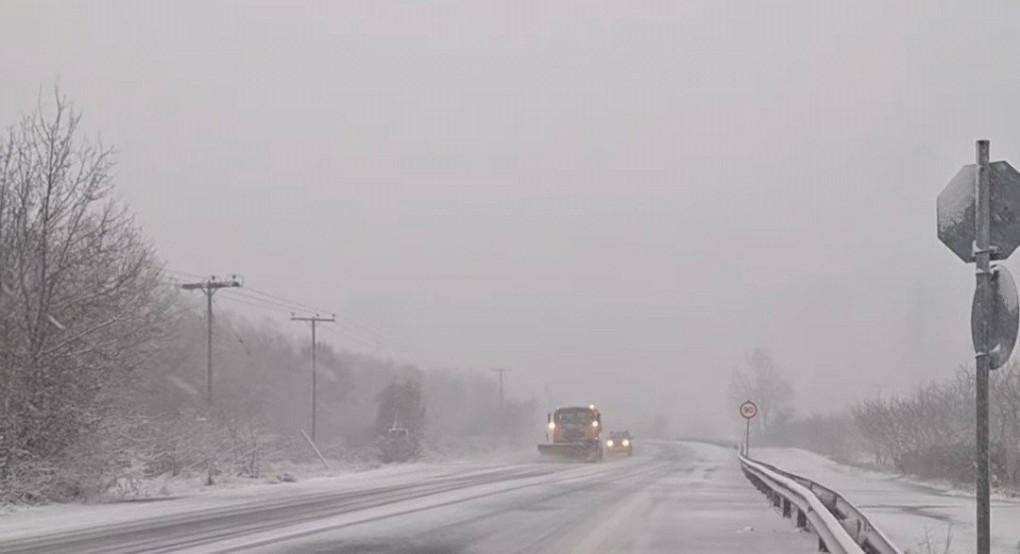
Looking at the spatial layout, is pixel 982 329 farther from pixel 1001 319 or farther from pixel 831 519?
pixel 831 519

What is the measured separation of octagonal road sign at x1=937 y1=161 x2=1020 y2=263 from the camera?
7254 millimetres

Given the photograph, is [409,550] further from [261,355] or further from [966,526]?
[261,355]

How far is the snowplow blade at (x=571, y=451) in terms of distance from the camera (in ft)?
189

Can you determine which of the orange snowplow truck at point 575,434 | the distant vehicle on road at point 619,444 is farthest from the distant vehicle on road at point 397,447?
the distant vehicle on road at point 619,444

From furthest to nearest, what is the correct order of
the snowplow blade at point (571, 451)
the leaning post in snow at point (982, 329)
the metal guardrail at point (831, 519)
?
1. the snowplow blade at point (571, 451)
2. the metal guardrail at point (831, 519)
3. the leaning post in snow at point (982, 329)

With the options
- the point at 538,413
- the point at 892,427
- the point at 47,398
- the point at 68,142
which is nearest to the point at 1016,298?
the point at 47,398

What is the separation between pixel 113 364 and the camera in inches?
1017

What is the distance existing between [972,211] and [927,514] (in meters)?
13.8

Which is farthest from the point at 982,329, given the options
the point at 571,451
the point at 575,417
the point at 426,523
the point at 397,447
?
the point at 575,417

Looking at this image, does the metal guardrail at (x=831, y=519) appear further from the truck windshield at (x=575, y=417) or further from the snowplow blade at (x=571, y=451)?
the truck windshield at (x=575, y=417)

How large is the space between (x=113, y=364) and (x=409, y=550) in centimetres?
1528

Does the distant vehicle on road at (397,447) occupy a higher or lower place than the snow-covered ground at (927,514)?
lower

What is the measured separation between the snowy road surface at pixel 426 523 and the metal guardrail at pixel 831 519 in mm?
397

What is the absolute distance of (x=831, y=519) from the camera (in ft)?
39.6
